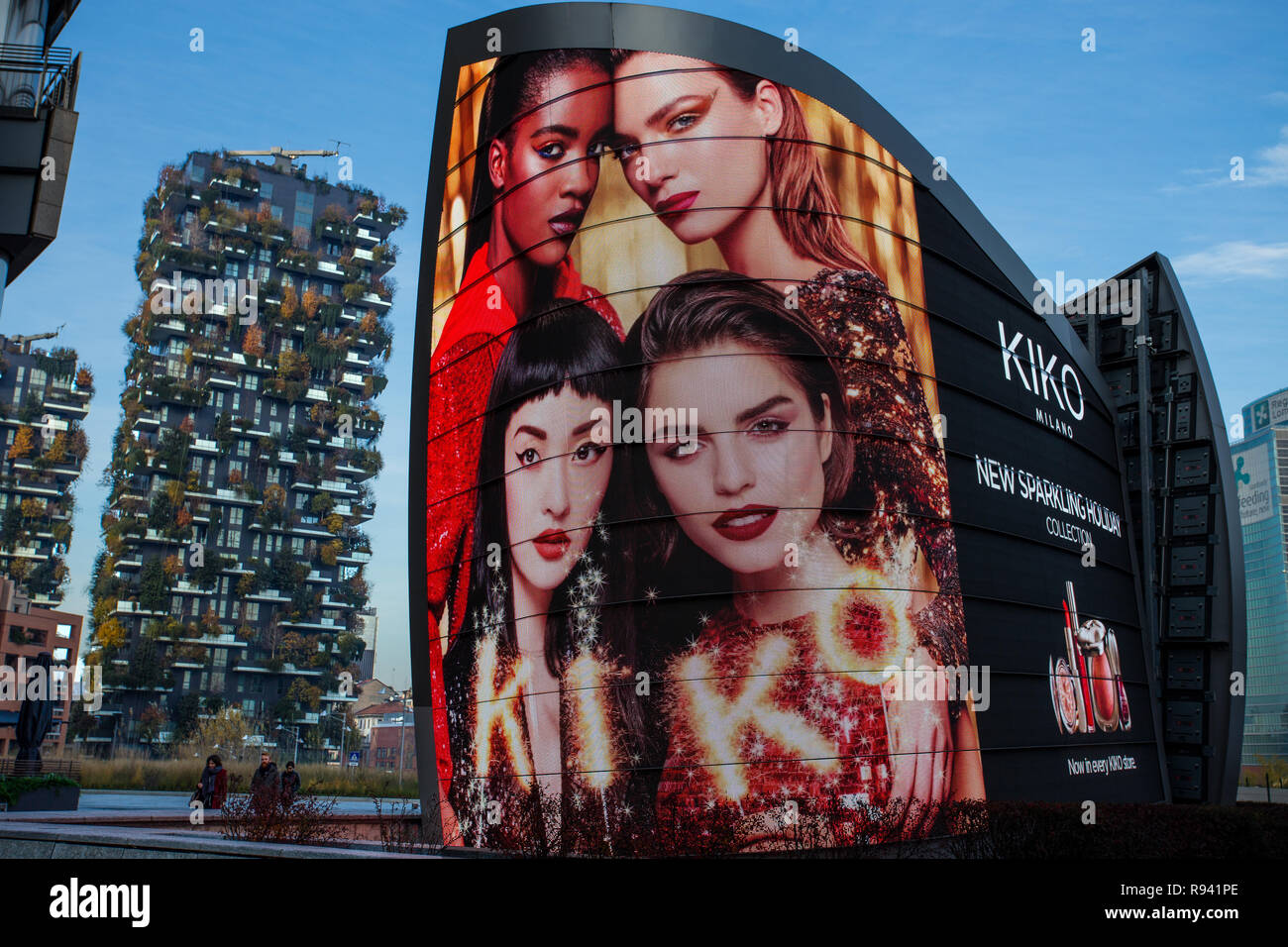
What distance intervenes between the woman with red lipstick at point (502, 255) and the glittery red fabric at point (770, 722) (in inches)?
275

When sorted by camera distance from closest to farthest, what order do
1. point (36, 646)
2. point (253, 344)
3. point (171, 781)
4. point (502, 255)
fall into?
point (502, 255), point (171, 781), point (36, 646), point (253, 344)

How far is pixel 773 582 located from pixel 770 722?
2.55 metres

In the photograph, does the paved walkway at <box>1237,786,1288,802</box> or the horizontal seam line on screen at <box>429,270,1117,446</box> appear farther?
the paved walkway at <box>1237,786,1288,802</box>

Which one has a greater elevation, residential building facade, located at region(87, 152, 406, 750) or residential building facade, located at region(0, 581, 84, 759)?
residential building facade, located at region(87, 152, 406, 750)

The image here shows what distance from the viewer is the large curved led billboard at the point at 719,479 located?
64.1 feet

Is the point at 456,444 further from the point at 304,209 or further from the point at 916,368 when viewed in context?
the point at 304,209

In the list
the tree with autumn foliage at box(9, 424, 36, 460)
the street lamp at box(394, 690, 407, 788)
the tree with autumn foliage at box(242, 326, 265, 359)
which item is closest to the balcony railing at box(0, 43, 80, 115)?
the street lamp at box(394, 690, 407, 788)

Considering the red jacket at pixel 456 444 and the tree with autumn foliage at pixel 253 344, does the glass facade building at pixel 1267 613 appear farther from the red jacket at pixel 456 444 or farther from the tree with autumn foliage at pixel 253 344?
the red jacket at pixel 456 444

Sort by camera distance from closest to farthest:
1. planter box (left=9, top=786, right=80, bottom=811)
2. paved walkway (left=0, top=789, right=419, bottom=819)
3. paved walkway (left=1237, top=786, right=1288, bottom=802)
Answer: planter box (left=9, top=786, right=80, bottom=811)
paved walkway (left=0, top=789, right=419, bottom=819)
paved walkway (left=1237, top=786, right=1288, bottom=802)

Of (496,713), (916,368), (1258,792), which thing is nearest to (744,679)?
(496,713)

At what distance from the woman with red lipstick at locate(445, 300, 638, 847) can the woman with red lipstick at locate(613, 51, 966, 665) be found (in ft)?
10.9

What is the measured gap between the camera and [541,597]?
22109 mm

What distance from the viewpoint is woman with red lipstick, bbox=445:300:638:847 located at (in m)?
20.7

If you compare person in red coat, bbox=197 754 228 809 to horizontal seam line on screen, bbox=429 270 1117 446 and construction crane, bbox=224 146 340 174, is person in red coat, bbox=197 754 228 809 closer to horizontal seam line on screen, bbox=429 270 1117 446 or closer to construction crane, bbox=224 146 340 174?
horizontal seam line on screen, bbox=429 270 1117 446
